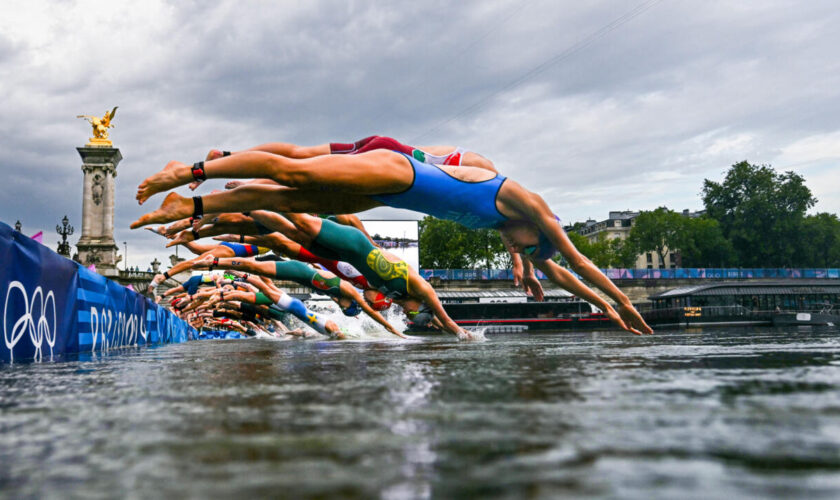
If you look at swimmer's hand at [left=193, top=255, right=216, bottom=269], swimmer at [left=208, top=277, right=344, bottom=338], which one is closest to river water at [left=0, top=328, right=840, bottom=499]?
swimmer's hand at [left=193, top=255, right=216, bottom=269]

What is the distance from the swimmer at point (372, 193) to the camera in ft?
16.1

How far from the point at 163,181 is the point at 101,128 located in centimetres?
5313

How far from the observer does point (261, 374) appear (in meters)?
3.07

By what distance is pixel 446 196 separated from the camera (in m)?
5.87

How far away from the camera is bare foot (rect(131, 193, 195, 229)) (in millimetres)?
5199

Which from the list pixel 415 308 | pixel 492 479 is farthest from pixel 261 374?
pixel 415 308

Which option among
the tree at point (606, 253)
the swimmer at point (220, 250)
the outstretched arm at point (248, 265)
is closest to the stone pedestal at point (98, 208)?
the swimmer at point (220, 250)

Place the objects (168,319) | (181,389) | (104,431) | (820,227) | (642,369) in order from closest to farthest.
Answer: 1. (104,431)
2. (181,389)
3. (642,369)
4. (168,319)
5. (820,227)

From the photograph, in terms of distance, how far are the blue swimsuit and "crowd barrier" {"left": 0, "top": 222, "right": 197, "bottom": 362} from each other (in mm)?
3309

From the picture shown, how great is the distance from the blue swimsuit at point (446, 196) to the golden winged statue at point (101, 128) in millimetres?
52076

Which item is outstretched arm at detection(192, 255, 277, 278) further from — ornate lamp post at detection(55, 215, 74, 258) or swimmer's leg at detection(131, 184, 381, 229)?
ornate lamp post at detection(55, 215, 74, 258)

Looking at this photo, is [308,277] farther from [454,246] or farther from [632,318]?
[454,246]

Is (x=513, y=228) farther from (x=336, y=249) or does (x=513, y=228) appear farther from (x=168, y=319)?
(x=168, y=319)

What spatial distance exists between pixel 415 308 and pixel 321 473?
385 inches
